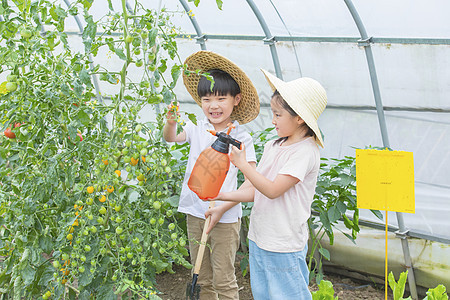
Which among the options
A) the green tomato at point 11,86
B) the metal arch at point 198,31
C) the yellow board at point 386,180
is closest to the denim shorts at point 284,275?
the yellow board at point 386,180

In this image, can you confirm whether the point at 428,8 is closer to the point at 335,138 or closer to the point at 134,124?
the point at 335,138

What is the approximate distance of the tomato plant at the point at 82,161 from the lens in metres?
1.46

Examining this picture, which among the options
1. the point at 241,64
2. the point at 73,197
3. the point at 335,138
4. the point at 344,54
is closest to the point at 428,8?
the point at 344,54

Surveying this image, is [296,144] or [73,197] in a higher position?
[296,144]

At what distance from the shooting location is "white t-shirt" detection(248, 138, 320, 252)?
1753 mm

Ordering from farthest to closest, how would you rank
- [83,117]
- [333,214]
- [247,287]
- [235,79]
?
[247,287]
[333,214]
[235,79]
[83,117]

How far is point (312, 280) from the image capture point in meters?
3.15

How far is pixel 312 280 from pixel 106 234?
190 centimetres

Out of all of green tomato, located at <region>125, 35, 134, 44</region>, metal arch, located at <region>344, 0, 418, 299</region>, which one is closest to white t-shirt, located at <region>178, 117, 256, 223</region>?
green tomato, located at <region>125, 35, 134, 44</region>

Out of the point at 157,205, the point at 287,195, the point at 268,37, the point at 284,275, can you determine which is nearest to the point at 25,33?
the point at 157,205

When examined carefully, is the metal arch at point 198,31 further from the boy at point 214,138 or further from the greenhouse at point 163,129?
the boy at point 214,138

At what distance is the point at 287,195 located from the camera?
5.90 ft

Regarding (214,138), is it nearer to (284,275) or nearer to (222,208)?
(222,208)

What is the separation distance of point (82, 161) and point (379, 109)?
180 cm
